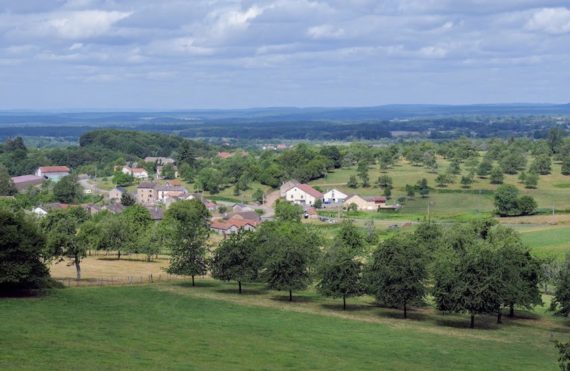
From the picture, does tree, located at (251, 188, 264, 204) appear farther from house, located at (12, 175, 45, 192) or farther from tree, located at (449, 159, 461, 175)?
house, located at (12, 175, 45, 192)

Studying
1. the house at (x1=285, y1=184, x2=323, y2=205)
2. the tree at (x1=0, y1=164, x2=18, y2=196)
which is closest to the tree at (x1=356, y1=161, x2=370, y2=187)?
the house at (x1=285, y1=184, x2=323, y2=205)

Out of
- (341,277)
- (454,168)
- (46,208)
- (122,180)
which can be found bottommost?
(122,180)

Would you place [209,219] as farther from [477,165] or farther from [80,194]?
[477,165]

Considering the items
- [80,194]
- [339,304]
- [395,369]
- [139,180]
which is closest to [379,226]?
[339,304]

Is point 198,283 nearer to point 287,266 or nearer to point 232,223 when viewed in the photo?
point 287,266

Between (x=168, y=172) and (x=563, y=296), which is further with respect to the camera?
(x=168, y=172)

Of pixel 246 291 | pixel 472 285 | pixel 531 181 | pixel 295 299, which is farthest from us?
pixel 531 181

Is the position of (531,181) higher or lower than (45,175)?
higher

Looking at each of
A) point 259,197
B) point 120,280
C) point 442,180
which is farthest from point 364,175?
point 120,280
